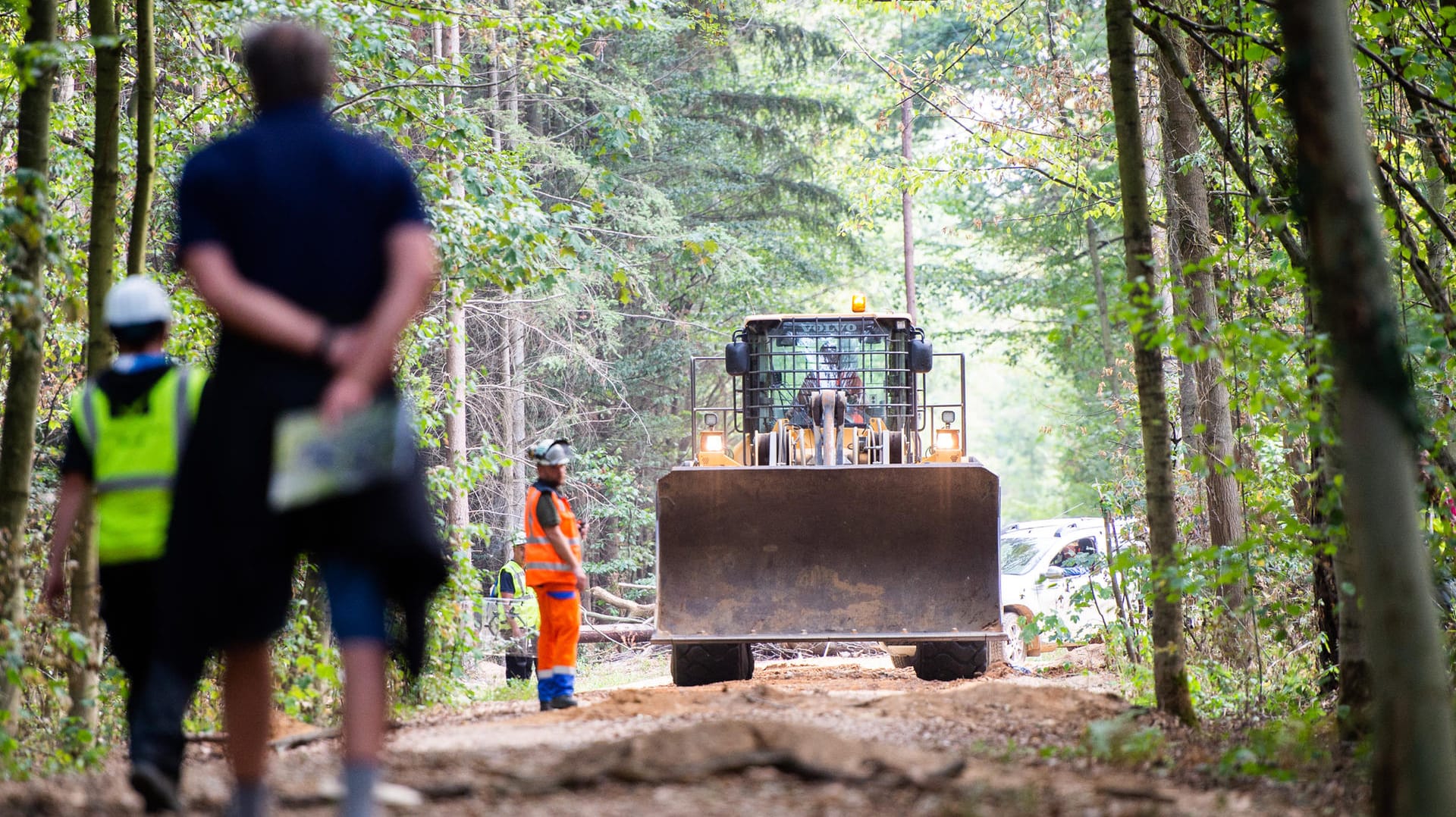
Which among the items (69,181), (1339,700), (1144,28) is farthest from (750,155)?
(1339,700)

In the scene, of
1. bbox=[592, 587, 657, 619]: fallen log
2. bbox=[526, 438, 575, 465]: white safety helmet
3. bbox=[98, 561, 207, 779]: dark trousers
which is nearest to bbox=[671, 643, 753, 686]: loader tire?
bbox=[526, 438, 575, 465]: white safety helmet

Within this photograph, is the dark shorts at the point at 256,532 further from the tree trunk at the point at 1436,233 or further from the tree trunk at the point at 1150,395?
the tree trunk at the point at 1436,233

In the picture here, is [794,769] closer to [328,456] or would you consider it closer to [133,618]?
[328,456]

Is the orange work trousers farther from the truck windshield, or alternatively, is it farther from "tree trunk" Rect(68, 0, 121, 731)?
the truck windshield

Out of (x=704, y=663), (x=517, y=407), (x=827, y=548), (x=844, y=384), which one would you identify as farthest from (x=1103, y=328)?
(x=704, y=663)

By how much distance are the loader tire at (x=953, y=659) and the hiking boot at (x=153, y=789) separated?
7.38 meters

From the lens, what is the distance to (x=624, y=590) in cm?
2503

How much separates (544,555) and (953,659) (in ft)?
13.6

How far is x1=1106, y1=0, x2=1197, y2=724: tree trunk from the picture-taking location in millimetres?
6164

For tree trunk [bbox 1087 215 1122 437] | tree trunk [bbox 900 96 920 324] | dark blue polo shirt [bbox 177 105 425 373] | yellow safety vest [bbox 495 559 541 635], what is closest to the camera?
dark blue polo shirt [bbox 177 105 425 373]

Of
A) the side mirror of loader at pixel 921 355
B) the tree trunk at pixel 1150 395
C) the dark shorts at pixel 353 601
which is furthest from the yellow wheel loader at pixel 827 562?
the dark shorts at pixel 353 601

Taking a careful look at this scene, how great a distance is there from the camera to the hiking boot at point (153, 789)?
11.0 ft

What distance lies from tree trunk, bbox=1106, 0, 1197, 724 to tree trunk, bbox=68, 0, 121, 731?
464 cm

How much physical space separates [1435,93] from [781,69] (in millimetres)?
20572
